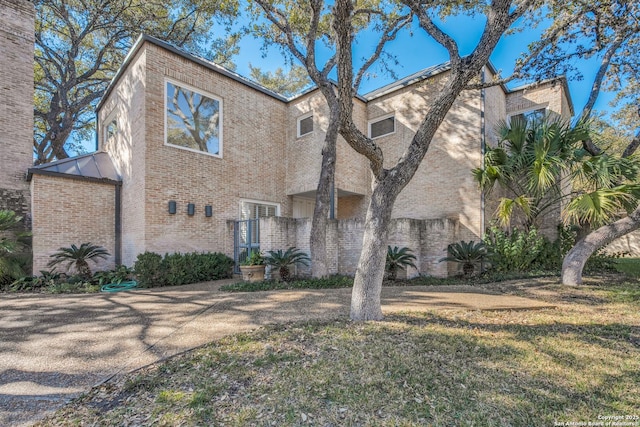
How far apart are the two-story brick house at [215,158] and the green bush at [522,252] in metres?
0.76

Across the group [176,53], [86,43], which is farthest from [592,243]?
[86,43]

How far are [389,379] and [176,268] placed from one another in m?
6.83

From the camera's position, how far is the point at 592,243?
21.7 feet

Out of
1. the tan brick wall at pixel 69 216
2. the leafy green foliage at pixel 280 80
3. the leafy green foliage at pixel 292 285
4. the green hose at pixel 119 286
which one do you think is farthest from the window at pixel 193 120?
the leafy green foliage at pixel 280 80

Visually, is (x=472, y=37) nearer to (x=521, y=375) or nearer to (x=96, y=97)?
(x=521, y=375)

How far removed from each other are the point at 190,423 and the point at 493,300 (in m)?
5.19

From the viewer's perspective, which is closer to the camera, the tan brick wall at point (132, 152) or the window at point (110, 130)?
the tan brick wall at point (132, 152)

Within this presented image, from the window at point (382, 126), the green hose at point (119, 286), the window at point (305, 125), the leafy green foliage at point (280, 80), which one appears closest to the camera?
the green hose at point (119, 286)

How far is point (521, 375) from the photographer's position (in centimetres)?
275

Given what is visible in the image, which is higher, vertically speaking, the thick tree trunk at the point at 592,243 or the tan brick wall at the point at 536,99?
the tan brick wall at the point at 536,99

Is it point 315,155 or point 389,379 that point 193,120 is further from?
point 389,379

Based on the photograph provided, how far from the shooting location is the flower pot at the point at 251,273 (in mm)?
7875

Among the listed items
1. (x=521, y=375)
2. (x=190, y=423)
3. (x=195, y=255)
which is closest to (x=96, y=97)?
(x=195, y=255)

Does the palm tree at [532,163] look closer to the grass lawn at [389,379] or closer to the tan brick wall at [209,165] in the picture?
the grass lawn at [389,379]
